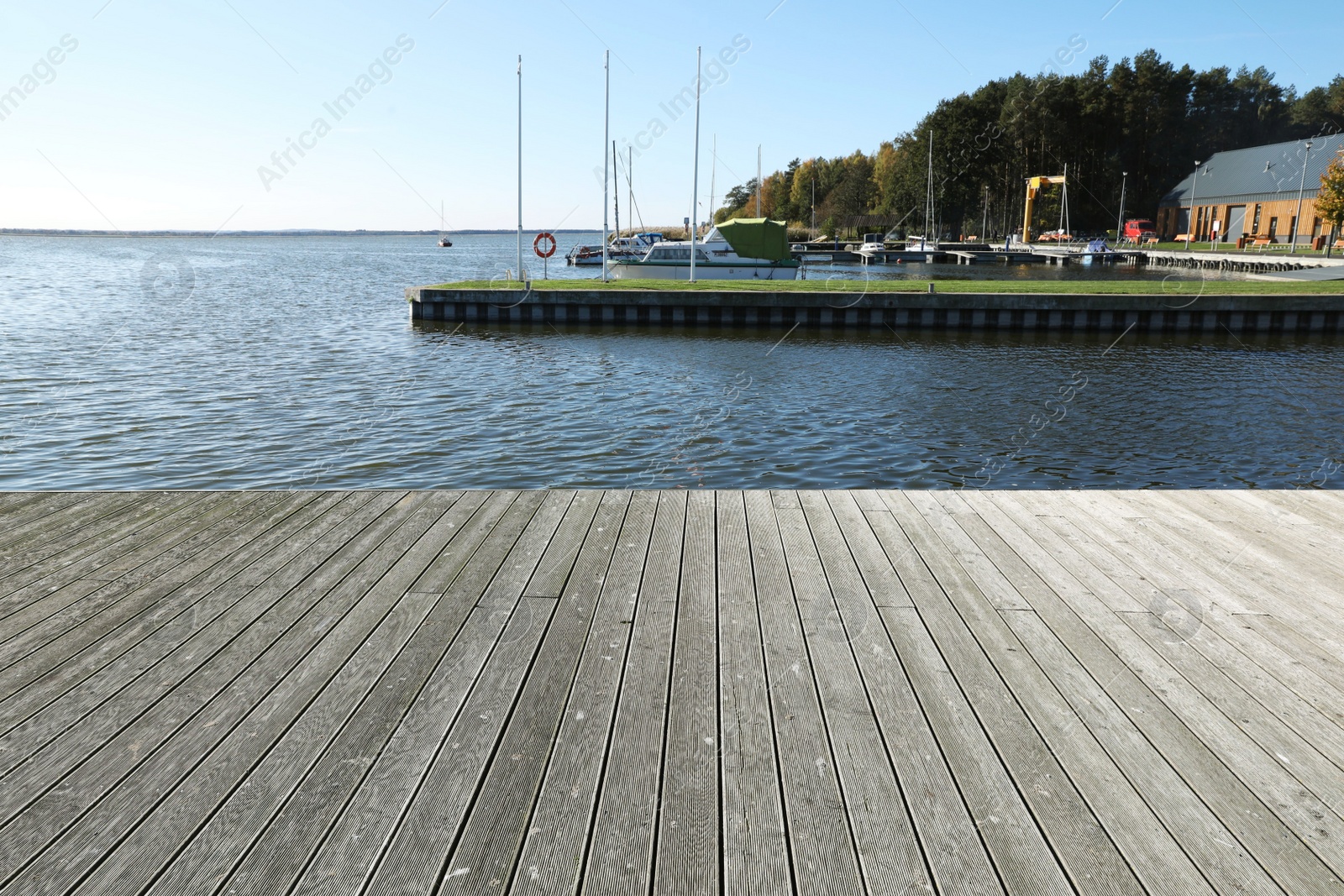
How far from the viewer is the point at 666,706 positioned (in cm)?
288

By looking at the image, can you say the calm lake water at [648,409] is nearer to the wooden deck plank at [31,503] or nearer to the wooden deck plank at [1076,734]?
the wooden deck plank at [31,503]

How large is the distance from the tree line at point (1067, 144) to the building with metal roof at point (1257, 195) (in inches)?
318

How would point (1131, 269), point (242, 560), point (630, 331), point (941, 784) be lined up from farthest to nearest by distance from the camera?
point (1131, 269) → point (630, 331) → point (242, 560) → point (941, 784)

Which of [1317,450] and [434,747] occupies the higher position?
[434,747]

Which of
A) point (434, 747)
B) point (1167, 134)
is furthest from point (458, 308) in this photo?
point (1167, 134)

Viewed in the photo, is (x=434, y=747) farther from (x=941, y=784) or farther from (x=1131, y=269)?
(x=1131, y=269)

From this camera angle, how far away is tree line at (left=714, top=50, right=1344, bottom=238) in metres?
74.6

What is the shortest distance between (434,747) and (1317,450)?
1362 cm

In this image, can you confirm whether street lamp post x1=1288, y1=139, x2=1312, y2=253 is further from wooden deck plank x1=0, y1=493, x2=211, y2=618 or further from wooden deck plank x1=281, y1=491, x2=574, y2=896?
wooden deck plank x1=0, y1=493, x2=211, y2=618

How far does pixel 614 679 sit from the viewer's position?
305 centimetres

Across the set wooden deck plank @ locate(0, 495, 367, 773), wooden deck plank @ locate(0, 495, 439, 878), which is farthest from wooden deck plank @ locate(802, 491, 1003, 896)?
wooden deck plank @ locate(0, 495, 367, 773)

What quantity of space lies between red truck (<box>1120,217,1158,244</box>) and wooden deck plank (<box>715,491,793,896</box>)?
7960 cm

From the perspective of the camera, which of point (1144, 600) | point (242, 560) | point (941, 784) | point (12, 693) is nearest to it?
point (941, 784)

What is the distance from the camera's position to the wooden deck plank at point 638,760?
2.14m
